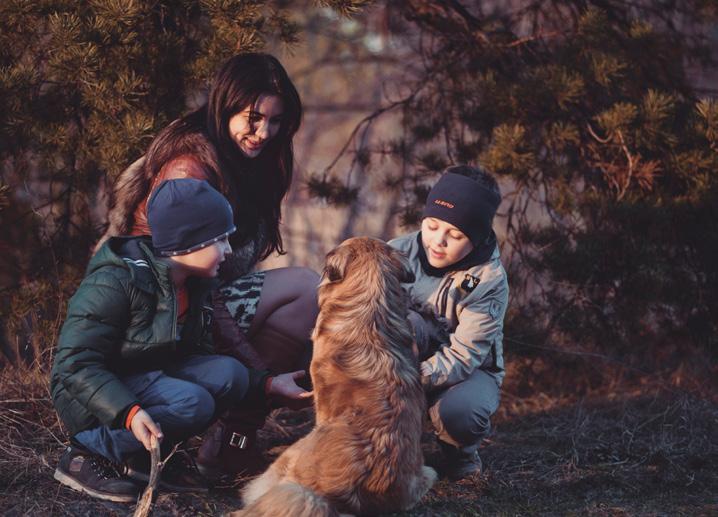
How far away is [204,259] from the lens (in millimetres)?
3732

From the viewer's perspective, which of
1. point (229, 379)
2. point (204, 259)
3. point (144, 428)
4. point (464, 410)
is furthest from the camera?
point (464, 410)

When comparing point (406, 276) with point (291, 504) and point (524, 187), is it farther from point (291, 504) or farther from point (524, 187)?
point (524, 187)

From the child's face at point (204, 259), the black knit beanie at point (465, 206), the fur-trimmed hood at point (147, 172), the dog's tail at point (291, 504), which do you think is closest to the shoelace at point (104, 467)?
the dog's tail at point (291, 504)

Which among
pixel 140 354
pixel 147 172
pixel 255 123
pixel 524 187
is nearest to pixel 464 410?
pixel 140 354

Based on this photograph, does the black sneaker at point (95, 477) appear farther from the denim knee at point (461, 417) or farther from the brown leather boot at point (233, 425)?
the denim knee at point (461, 417)

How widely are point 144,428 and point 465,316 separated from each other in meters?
1.77

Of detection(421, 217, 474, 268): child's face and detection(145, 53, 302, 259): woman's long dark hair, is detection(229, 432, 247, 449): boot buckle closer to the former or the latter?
detection(145, 53, 302, 259): woman's long dark hair

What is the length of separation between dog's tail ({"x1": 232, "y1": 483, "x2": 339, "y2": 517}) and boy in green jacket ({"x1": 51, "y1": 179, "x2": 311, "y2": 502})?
1.73ft

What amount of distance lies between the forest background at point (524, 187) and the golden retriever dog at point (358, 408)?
42cm

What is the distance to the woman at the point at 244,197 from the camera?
4.27 meters

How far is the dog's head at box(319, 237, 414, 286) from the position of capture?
387 cm

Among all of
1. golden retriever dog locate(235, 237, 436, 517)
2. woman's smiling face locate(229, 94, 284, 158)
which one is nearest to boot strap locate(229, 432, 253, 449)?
golden retriever dog locate(235, 237, 436, 517)

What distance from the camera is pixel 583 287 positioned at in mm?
5738

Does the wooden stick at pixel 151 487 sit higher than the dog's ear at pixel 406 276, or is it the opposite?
the dog's ear at pixel 406 276
